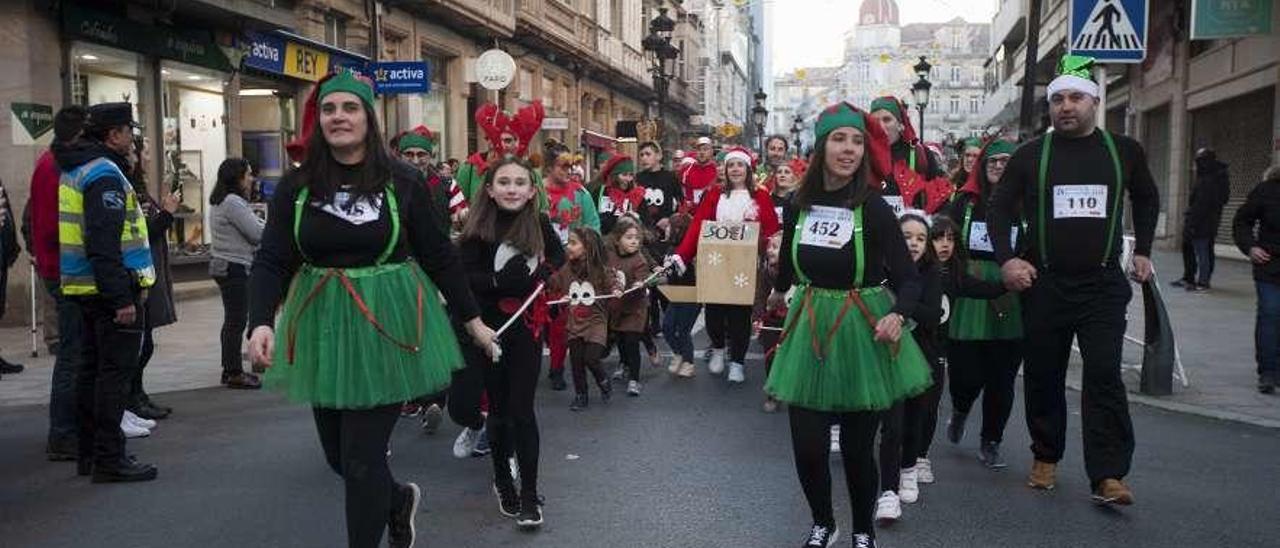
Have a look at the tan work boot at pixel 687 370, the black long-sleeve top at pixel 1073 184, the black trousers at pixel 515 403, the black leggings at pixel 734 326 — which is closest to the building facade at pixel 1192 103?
the black leggings at pixel 734 326

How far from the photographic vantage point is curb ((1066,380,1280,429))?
7.46 m

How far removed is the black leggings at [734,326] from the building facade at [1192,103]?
814 centimetres

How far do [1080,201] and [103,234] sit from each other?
4.77m

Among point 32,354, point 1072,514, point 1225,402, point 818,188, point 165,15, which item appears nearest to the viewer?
point 818,188

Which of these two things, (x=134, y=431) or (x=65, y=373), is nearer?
(x=65, y=373)

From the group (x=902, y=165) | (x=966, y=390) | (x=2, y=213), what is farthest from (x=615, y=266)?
(x=2, y=213)

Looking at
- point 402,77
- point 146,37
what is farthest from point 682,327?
point 402,77

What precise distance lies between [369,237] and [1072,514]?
3.44 m

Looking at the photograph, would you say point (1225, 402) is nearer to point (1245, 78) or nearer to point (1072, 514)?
point (1072, 514)

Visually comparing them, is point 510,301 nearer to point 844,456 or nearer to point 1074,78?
point 844,456

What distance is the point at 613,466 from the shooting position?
20.3ft

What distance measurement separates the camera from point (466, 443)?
6473mm

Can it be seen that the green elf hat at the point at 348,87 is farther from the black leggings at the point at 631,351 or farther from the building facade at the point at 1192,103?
the building facade at the point at 1192,103

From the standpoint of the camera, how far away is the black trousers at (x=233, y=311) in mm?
8727
